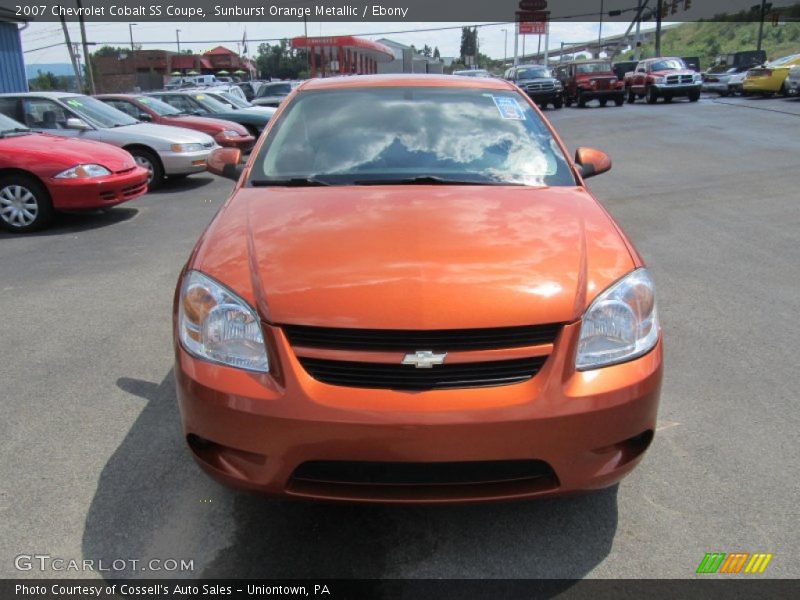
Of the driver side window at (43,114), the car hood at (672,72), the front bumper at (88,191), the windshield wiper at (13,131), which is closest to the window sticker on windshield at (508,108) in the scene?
the front bumper at (88,191)

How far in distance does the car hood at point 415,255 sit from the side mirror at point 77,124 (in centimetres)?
828

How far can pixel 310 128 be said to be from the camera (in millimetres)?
3613

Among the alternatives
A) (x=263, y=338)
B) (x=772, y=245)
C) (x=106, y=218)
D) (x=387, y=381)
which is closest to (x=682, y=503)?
(x=387, y=381)

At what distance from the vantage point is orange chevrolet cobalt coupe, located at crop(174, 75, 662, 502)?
2.08 metres

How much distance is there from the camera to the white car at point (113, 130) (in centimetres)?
1004

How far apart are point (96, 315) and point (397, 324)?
356 centimetres

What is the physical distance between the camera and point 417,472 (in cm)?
214

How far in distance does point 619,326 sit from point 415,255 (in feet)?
2.46

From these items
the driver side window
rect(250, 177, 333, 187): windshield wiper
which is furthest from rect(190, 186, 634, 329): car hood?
the driver side window

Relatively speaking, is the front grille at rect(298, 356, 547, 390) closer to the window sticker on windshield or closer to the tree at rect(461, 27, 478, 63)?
the window sticker on windshield

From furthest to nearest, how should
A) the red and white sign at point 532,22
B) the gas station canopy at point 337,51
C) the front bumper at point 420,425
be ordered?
the red and white sign at point 532,22
the gas station canopy at point 337,51
the front bumper at point 420,425

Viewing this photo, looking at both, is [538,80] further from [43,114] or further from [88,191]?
[88,191]

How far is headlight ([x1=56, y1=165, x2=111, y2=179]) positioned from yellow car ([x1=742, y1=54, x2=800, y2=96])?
25488 mm
